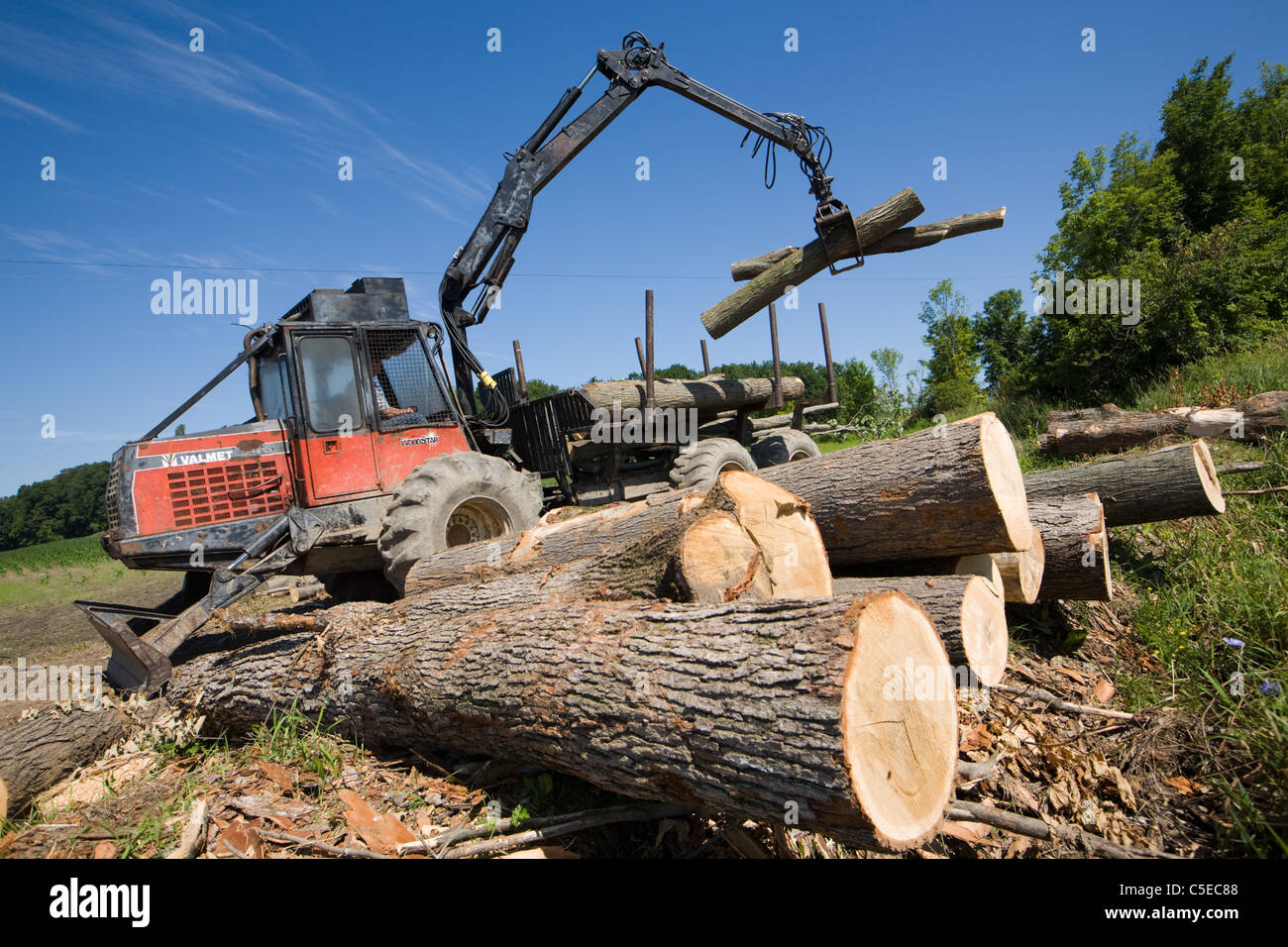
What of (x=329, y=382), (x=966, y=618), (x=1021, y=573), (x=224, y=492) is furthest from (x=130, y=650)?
(x=1021, y=573)

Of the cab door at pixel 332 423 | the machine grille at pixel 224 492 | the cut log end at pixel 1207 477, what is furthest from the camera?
the cab door at pixel 332 423

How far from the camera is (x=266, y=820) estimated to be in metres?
2.94

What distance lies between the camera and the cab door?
589 centimetres

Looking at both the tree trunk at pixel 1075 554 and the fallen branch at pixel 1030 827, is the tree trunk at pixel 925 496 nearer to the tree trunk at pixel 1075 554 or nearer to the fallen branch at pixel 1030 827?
the tree trunk at pixel 1075 554

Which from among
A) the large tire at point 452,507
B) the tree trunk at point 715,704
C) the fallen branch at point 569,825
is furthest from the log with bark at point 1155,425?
the fallen branch at point 569,825

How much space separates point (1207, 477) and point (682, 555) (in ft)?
14.7

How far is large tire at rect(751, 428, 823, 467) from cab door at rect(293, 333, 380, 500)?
5.14 metres

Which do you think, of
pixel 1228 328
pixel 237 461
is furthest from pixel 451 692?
pixel 1228 328

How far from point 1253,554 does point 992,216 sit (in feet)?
12.8

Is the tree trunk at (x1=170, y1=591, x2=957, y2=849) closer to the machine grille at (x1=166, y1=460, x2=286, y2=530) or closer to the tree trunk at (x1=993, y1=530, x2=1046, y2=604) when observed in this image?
the tree trunk at (x1=993, y1=530, x2=1046, y2=604)

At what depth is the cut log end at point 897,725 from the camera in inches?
78.0

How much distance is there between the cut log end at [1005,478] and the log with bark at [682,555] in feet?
3.02

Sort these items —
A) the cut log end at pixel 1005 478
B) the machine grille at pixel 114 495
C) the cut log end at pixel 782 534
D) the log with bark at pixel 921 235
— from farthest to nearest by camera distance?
the log with bark at pixel 921 235 < the machine grille at pixel 114 495 < the cut log end at pixel 1005 478 < the cut log end at pixel 782 534
